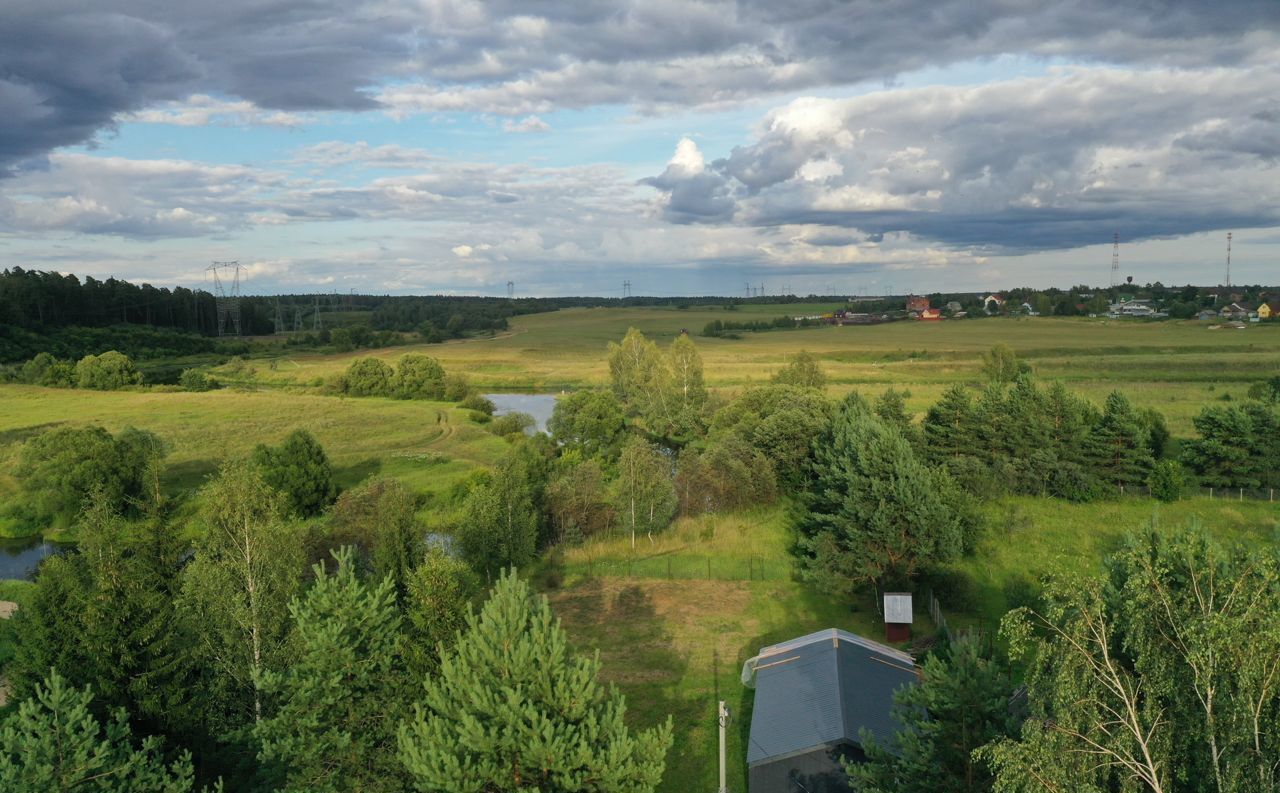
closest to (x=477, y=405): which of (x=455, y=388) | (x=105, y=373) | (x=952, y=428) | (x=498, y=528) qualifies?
(x=455, y=388)

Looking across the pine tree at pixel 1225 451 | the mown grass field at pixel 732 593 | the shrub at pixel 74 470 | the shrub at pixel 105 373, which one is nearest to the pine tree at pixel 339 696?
the mown grass field at pixel 732 593

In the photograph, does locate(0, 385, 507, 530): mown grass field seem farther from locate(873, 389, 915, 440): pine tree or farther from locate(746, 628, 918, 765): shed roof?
locate(746, 628, 918, 765): shed roof

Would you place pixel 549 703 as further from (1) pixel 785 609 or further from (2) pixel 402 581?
(1) pixel 785 609

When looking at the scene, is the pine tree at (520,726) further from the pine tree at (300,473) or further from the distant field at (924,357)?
the distant field at (924,357)

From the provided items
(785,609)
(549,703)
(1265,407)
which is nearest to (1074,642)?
(549,703)

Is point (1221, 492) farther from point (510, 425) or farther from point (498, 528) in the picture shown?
point (510, 425)

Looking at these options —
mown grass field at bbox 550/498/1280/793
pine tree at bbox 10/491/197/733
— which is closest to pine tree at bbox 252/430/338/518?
mown grass field at bbox 550/498/1280/793

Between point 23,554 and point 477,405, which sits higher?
point 477,405
